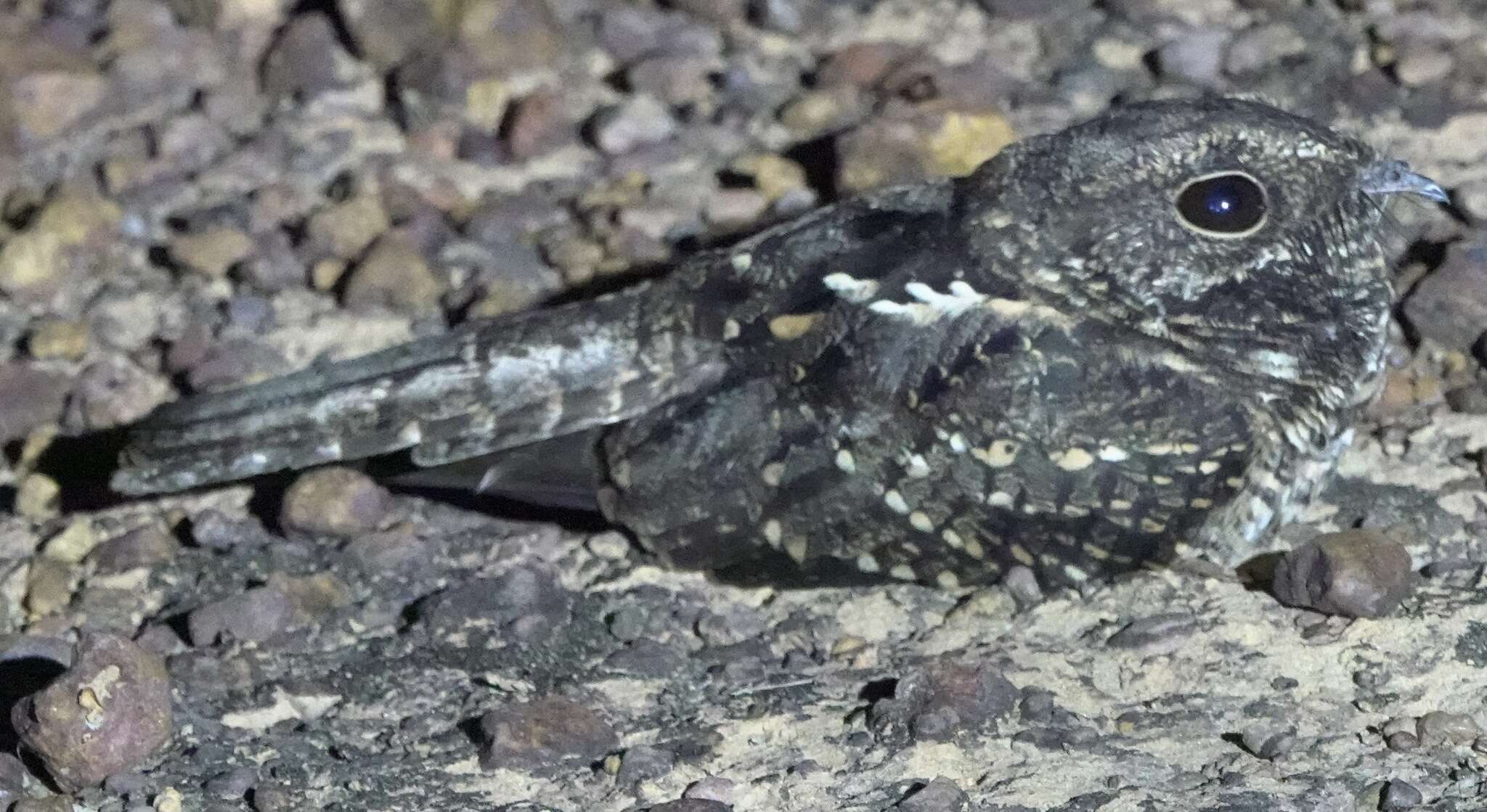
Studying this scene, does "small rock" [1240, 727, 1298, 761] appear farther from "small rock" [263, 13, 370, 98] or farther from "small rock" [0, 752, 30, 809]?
"small rock" [263, 13, 370, 98]

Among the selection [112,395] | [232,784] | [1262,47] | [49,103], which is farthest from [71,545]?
[1262,47]

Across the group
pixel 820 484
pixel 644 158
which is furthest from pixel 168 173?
pixel 820 484

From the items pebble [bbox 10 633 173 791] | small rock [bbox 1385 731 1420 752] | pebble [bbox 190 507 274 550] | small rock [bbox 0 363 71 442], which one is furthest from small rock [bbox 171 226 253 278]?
small rock [bbox 1385 731 1420 752]

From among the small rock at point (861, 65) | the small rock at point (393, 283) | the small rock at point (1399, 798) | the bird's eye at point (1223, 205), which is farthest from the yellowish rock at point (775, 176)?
the small rock at point (1399, 798)

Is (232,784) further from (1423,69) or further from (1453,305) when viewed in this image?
(1423,69)

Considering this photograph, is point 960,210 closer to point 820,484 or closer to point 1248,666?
point 820,484

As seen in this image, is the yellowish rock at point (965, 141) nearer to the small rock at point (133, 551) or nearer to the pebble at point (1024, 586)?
the pebble at point (1024, 586)
